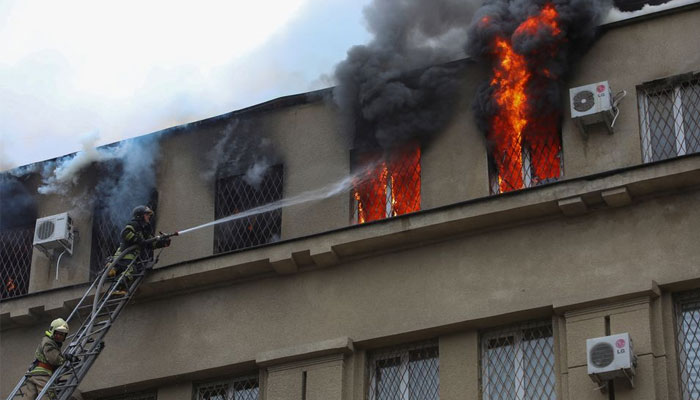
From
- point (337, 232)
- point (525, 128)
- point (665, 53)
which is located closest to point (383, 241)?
point (337, 232)

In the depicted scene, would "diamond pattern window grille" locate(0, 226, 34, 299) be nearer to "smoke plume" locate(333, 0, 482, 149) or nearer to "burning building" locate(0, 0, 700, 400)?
"burning building" locate(0, 0, 700, 400)

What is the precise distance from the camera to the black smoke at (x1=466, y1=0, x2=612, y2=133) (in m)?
25.2

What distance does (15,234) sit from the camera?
29516mm

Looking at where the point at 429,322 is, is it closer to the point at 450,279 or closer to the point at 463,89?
the point at 450,279

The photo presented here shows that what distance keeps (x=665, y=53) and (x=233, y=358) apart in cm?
789

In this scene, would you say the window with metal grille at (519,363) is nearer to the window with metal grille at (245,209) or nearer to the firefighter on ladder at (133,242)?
the window with metal grille at (245,209)

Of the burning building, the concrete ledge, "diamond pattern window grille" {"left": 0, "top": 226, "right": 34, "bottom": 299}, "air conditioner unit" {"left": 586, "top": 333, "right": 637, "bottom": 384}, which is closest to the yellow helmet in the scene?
the burning building

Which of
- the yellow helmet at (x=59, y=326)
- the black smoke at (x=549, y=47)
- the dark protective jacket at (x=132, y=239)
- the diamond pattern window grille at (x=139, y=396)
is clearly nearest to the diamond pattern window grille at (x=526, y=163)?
the black smoke at (x=549, y=47)

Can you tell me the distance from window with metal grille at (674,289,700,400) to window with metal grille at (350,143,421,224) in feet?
15.4

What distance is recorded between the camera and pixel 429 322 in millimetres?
24547

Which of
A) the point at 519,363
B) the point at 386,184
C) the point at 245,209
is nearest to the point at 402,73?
the point at 386,184

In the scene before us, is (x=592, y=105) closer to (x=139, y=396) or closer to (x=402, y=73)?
(x=402, y=73)

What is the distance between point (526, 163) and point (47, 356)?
772 cm

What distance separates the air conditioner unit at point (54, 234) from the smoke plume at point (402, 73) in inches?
202
